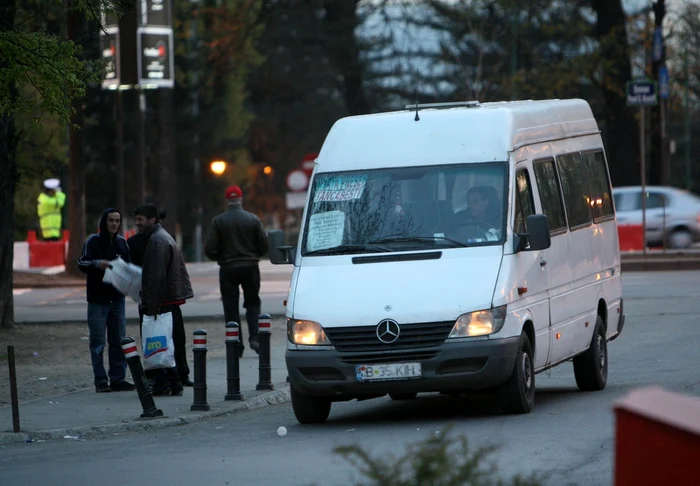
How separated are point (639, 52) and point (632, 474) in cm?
3815

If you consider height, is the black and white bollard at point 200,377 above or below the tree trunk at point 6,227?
below

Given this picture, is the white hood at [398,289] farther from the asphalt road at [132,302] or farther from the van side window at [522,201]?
the asphalt road at [132,302]

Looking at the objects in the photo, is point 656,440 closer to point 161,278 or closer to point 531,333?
point 531,333

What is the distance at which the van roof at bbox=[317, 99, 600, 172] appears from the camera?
12234 millimetres

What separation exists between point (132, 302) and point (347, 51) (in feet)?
62.0

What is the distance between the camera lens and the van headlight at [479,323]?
11008mm

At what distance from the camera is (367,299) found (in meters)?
11.1

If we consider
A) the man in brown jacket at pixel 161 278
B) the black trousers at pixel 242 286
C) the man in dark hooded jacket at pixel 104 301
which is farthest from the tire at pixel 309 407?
the black trousers at pixel 242 286

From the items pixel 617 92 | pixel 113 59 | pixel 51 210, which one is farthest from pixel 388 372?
pixel 51 210

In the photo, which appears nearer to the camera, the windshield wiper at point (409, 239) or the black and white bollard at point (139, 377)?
the windshield wiper at point (409, 239)

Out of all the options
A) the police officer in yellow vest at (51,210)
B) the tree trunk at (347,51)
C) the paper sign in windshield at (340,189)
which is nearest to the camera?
the paper sign in windshield at (340,189)

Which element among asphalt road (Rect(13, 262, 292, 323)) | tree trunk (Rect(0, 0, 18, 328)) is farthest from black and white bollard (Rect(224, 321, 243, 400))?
asphalt road (Rect(13, 262, 292, 323))

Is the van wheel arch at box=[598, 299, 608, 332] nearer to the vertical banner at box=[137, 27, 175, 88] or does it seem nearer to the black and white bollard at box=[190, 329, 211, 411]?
the black and white bollard at box=[190, 329, 211, 411]

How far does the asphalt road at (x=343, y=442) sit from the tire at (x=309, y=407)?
0.10 meters
